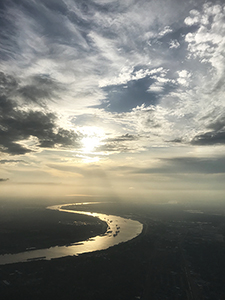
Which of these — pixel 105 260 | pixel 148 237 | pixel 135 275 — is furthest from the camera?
pixel 148 237

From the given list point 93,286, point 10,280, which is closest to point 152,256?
point 93,286

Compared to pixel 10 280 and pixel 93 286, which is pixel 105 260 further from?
pixel 10 280

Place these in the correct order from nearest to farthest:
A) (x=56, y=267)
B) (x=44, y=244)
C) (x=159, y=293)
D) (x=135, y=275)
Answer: (x=159, y=293) < (x=135, y=275) < (x=56, y=267) < (x=44, y=244)

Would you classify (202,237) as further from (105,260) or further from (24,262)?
(24,262)

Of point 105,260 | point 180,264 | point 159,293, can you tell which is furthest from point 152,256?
point 159,293

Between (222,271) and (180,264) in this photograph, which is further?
(180,264)

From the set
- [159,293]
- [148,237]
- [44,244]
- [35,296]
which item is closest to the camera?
[35,296]

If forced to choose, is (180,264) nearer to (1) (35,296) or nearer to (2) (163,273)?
(2) (163,273)

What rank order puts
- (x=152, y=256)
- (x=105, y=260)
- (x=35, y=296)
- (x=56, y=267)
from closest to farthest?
1. (x=35, y=296)
2. (x=56, y=267)
3. (x=105, y=260)
4. (x=152, y=256)

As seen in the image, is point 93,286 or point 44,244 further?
point 44,244
